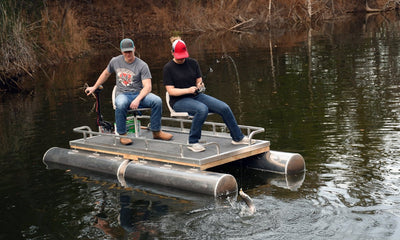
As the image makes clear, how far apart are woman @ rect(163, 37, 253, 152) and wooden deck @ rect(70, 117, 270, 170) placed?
22 centimetres

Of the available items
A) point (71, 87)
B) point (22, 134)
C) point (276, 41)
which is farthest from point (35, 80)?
point (276, 41)

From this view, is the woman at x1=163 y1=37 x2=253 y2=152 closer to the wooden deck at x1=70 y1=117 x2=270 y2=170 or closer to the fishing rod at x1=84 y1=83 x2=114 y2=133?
the wooden deck at x1=70 y1=117 x2=270 y2=170

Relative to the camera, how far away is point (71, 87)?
74.7 feet

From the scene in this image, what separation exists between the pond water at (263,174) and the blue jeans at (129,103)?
993 millimetres

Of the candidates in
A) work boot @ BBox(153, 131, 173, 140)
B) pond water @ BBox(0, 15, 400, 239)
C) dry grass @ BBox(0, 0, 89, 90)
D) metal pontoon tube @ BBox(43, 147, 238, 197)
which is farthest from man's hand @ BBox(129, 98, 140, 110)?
dry grass @ BBox(0, 0, 89, 90)

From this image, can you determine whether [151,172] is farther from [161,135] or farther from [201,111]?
[201,111]

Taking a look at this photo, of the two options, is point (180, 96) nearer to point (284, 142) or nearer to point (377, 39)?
point (284, 142)

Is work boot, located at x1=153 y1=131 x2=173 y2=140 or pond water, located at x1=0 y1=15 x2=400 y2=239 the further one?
work boot, located at x1=153 y1=131 x2=173 y2=140

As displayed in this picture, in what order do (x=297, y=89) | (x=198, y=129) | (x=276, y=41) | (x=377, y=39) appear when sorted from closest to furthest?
(x=198, y=129), (x=297, y=89), (x=377, y=39), (x=276, y=41)

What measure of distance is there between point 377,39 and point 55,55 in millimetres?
14276

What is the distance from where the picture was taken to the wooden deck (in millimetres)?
9867

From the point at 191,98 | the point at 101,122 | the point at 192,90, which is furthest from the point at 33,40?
the point at 192,90

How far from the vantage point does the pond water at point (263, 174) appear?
26.6 feet

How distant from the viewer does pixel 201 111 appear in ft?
33.2
